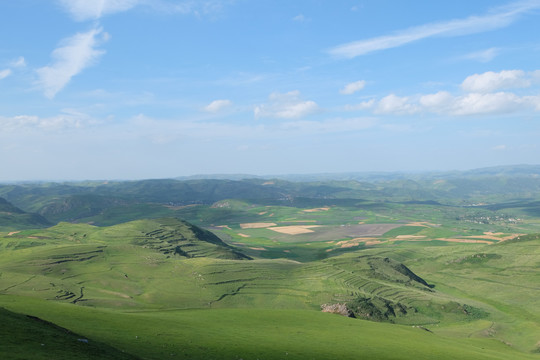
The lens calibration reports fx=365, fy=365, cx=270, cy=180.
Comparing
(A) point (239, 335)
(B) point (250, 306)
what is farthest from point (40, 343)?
(B) point (250, 306)

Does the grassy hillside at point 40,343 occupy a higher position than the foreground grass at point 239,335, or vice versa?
the grassy hillside at point 40,343

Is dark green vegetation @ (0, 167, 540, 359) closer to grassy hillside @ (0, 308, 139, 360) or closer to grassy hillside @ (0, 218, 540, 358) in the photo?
grassy hillside @ (0, 308, 139, 360)

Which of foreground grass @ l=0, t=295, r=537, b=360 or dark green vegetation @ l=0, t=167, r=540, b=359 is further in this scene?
dark green vegetation @ l=0, t=167, r=540, b=359

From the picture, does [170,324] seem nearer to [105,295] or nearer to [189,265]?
[105,295]

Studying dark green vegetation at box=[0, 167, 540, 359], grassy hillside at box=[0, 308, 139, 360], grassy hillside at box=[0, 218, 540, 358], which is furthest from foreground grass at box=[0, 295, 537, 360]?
grassy hillside at box=[0, 218, 540, 358]

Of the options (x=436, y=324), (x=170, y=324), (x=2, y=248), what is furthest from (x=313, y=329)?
(x=2, y=248)

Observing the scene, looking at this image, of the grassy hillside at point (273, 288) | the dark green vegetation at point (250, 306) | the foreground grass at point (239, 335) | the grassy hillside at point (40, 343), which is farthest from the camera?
the grassy hillside at point (273, 288)

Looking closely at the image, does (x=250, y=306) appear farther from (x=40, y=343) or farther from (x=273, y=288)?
(x=40, y=343)

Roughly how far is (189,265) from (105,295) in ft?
136

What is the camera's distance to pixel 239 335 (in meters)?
62.6

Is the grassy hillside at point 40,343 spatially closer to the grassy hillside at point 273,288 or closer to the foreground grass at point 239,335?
the foreground grass at point 239,335

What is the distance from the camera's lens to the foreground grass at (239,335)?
50.9m

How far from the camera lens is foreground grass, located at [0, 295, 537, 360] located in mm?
50906

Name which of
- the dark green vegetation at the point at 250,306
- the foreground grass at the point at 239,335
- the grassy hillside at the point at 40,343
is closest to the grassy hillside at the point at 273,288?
the dark green vegetation at the point at 250,306
